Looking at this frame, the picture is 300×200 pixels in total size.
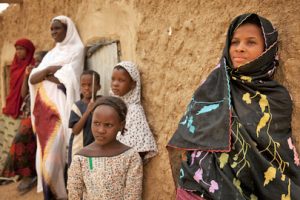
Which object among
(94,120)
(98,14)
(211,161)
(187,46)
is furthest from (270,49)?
(98,14)

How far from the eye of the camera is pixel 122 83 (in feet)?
11.5

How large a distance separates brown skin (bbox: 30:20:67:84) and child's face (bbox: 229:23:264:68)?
2777 millimetres

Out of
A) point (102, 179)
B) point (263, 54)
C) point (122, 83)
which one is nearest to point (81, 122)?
point (122, 83)

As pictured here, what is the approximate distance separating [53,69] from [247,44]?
2.86 m

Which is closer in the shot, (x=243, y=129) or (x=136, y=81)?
(x=243, y=129)

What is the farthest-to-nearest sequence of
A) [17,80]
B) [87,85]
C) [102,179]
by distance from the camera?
[17,80] < [87,85] < [102,179]

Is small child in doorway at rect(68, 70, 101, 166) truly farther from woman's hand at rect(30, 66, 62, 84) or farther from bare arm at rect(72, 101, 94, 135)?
woman's hand at rect(30, 66, 62, 84)

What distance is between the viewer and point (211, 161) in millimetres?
1896

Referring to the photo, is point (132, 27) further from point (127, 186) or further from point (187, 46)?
point (127, 186)

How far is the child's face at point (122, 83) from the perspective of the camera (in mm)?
3502

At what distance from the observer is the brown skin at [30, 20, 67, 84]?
14.5 feet

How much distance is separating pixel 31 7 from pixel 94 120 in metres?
3.71

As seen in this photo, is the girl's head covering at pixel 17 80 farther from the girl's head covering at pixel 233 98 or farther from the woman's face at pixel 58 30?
the girl's head covering at pixel 233 98

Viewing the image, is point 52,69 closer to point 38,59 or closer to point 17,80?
point 38,59
